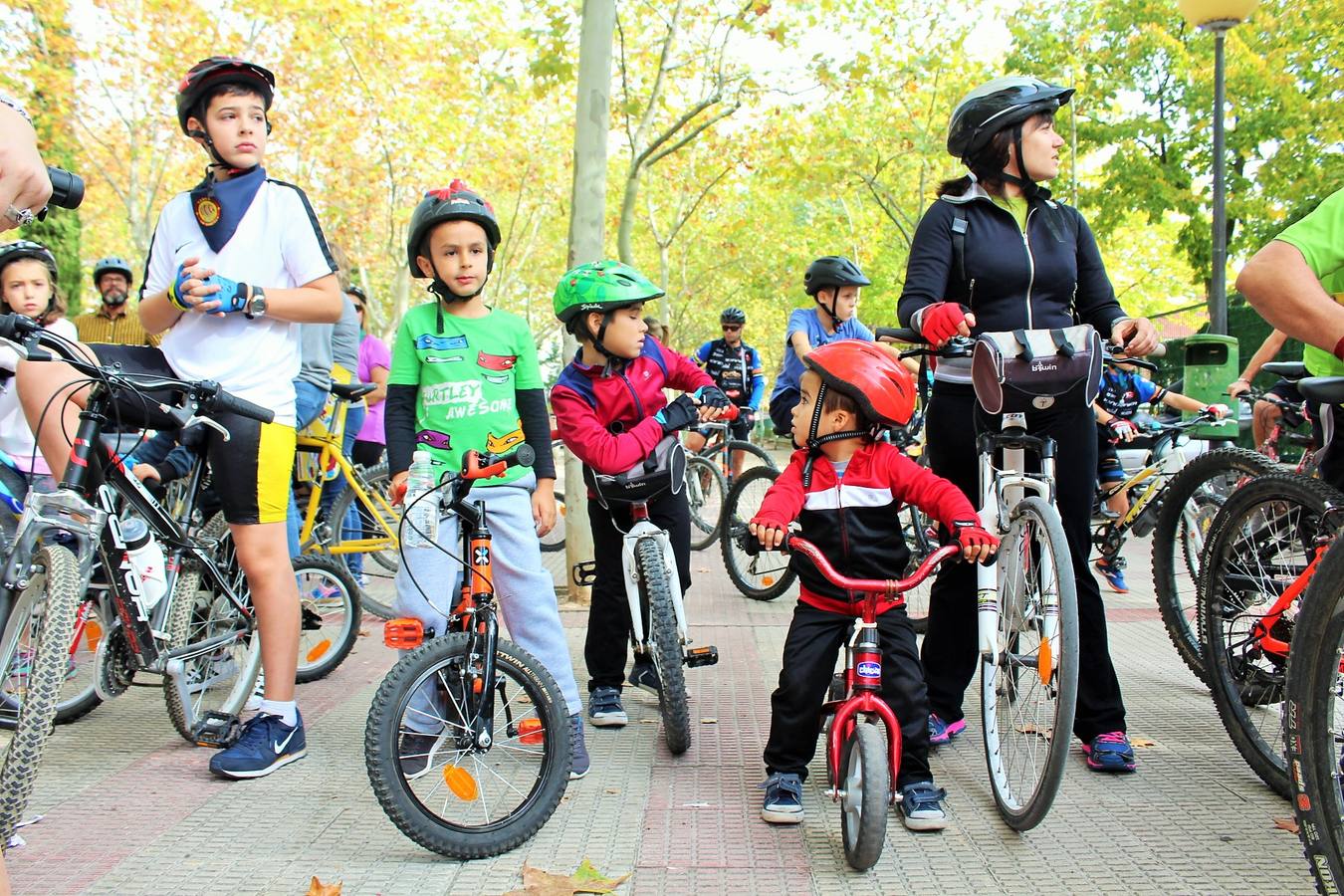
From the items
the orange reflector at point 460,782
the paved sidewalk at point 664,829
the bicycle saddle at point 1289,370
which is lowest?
the paved sidewalk at point 664,829

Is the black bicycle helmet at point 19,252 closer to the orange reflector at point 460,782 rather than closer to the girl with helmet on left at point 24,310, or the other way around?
the girl with helmet on left at point 24,310

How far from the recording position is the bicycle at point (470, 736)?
3158 mm

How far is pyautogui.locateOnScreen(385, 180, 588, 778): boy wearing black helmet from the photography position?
12.4 feet

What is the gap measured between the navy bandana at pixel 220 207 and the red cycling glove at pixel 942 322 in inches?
93.4

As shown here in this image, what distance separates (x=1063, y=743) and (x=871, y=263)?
30256 millimetres

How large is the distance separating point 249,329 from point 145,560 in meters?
0.87

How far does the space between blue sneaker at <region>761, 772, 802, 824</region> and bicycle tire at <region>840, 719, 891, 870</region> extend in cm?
29

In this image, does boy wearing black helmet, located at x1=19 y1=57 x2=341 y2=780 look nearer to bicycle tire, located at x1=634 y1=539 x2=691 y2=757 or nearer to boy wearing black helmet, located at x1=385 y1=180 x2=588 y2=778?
boy wearing black helmet, located at x1=385 y1=180 x2=588 y2=778

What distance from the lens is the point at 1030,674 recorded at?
3449 millimetres

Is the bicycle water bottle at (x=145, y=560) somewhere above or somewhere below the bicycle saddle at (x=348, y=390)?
below

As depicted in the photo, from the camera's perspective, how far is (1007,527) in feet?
11.9

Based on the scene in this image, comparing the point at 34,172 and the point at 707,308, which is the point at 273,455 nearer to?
the point at 34,172

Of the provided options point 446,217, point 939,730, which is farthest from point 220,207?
point 939,730

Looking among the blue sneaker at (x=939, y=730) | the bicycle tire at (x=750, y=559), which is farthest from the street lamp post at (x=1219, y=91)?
the blue sneaker at (x=939, y=730)
